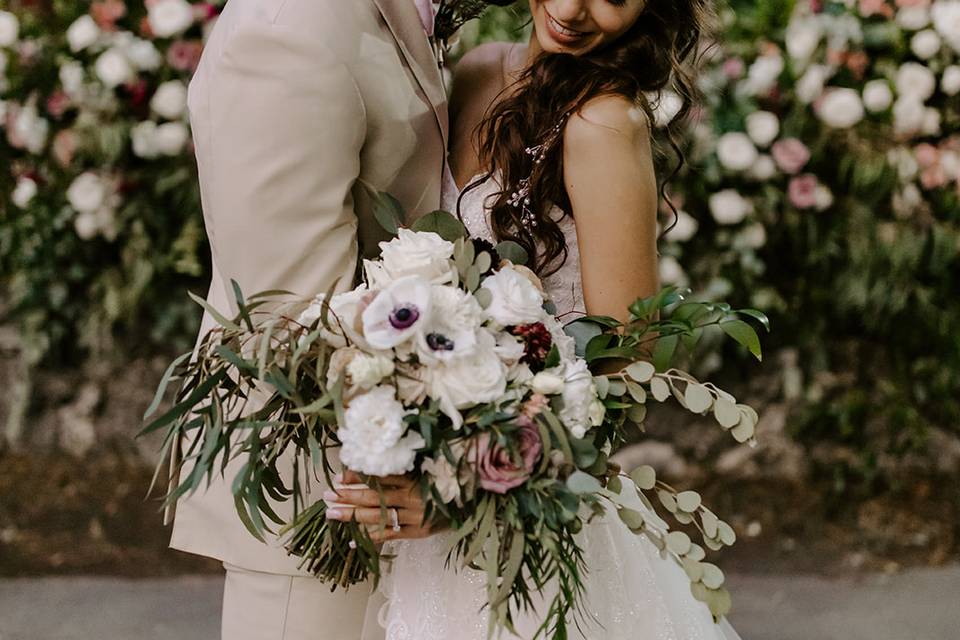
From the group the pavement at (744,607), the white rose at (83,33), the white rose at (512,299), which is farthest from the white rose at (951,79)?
the white rose at (83,33)

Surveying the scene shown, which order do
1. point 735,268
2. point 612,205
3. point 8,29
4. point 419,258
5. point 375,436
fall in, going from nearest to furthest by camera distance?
point 375,436 → point 419,258 → point 612,205 → point 8,29 → point 735,268

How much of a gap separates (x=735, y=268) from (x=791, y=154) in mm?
484

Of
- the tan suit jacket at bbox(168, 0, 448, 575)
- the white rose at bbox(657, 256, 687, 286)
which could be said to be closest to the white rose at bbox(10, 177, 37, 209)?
the white rose at bbox(657, 256, 687, 286)

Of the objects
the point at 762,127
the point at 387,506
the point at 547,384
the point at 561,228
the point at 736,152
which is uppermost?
the point at 762,127

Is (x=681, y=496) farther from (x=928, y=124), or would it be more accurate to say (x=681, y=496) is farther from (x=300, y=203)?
(x=928, y=124)

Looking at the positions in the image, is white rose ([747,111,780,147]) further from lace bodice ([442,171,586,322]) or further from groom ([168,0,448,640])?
groom ([168,0,448,640])

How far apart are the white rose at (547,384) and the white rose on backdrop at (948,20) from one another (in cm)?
327

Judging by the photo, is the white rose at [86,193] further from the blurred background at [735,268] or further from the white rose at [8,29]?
the white rose at [8,29]

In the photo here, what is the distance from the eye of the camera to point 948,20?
13.1 ft

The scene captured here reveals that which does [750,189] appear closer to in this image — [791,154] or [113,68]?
[791,154]

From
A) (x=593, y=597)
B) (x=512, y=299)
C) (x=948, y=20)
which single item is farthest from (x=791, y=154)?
(x=512, y=299)

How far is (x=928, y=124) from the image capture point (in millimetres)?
4043

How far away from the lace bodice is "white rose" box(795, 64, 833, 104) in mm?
2348

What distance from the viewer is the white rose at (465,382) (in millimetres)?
1402
